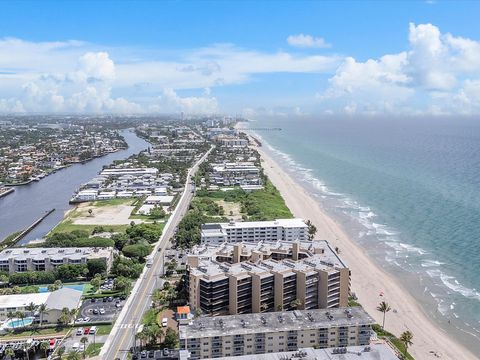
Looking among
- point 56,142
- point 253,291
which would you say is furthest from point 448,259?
point 56,142

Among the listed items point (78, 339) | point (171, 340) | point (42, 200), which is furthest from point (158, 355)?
point (42, 200)

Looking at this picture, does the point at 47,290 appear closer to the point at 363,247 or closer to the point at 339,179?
the point at 363,247

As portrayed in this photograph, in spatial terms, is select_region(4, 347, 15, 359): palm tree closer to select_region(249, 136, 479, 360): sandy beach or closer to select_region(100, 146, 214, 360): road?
select_region(100, 146, 214, 360): road

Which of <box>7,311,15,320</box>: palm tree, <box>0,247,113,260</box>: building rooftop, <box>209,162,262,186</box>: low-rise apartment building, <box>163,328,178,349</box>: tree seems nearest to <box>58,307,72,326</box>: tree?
<box>7,311,15,320</box>: palm tree

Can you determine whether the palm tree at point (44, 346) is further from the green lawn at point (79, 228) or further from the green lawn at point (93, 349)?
the green lawn at point (79, 228)

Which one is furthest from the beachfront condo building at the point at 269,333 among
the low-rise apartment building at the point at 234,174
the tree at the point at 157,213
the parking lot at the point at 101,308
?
the low-rise apartment building at the point at 234,174

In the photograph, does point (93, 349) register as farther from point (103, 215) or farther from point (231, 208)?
point (231, 208)
